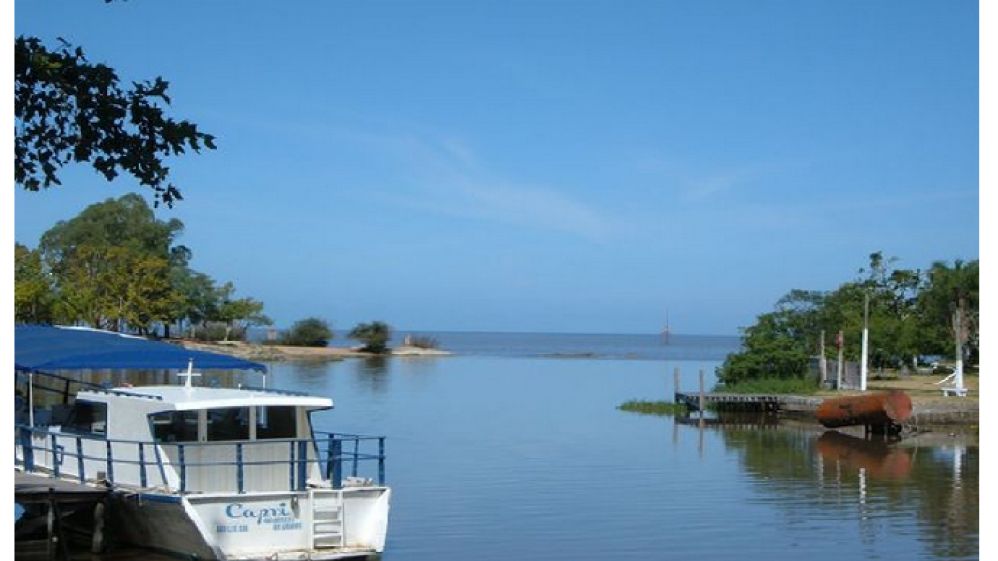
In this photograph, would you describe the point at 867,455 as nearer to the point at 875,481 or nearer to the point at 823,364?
the point at 875,481

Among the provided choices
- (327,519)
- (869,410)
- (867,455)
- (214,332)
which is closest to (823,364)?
(869,410)

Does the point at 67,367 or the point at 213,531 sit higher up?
the point at 67,367

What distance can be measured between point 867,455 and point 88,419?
1038 inches

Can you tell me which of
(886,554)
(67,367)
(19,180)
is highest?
(19,180)

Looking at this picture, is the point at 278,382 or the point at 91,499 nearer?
the point at 91,499

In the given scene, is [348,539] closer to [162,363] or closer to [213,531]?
[213,531]

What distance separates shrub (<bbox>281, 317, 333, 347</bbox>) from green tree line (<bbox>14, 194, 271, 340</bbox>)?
12.3m

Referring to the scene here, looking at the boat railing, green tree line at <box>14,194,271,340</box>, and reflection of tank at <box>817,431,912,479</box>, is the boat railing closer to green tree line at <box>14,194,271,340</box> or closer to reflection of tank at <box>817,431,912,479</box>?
reflection of tank at <box>817,431,912,479</box>

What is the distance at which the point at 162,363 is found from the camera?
22359 millimetres

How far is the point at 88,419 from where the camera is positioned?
22.1 m

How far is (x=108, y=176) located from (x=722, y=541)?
15.6 metres

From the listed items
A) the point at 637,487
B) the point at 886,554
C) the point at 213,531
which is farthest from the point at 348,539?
the point at 637,487

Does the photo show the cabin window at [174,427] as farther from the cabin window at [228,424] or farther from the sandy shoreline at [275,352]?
the sandy shoreline at [275,352]
